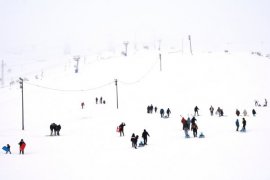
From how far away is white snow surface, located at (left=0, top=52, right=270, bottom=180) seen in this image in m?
A: 16.3

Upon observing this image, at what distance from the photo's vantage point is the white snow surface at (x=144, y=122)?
16.3 metres

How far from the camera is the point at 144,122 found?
116 feet

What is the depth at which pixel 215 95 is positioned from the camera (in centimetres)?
5069

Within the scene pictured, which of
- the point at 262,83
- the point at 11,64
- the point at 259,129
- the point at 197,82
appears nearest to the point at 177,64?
the point at 197,82

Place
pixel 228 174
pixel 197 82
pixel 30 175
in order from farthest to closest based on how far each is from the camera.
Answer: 1. pixel 197 82
2. pixel 30 175
3. pixel 228 174

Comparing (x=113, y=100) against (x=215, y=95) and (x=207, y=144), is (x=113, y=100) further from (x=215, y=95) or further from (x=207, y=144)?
(x=207, y=144)

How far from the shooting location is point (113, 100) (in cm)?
5441

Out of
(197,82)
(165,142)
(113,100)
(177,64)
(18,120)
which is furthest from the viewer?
(177,64)

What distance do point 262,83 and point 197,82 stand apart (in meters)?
12.1

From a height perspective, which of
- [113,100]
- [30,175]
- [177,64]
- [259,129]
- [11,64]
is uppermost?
[11,64]

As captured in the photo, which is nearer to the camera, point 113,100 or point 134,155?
point 134,155

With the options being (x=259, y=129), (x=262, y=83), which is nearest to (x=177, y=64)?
(x=262, y=83)

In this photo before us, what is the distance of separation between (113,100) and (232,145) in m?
36.0

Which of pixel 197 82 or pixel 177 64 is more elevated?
pixel 177 64
